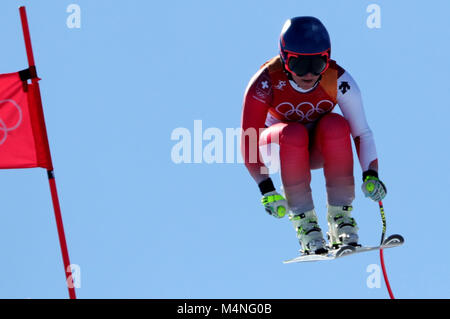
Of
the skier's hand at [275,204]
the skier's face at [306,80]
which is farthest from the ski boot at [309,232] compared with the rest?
the skier's face at [306,80]

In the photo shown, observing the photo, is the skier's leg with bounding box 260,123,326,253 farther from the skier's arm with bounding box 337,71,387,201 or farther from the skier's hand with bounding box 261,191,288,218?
the skier's arm with bounding box 337,71,387,201

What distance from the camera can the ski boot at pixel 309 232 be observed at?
14086 mm

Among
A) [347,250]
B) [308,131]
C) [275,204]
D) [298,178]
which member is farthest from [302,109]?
[347,250]

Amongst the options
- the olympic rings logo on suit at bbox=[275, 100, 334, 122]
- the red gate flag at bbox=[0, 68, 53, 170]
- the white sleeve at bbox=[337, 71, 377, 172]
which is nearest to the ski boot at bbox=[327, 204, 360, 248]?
the white sleeve at bbox=[337, 71, 377, 172]

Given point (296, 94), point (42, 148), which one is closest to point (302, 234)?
point (296, 94)

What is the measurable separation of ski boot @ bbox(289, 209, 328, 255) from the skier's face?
1.60 m

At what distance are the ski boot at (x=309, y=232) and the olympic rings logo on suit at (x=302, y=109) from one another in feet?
4.00

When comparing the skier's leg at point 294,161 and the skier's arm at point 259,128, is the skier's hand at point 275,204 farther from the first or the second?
the skier's leg at point 294,161

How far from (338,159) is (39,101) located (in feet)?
14.8

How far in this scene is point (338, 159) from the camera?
13992mm

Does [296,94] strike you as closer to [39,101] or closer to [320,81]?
[320,81]
